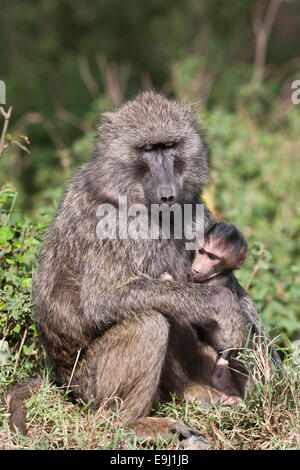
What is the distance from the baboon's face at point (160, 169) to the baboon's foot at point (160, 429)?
3.33 feet

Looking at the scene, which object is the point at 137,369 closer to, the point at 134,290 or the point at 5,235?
the point at 134,290

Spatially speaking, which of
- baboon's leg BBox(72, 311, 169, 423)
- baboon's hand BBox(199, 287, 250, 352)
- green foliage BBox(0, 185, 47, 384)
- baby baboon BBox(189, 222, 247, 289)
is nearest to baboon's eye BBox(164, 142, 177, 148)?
baby baboon BBox(189, 222, 247, 289)

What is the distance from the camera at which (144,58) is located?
11.8 meters

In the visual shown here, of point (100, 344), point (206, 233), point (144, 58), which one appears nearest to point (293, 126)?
point (144, 58)

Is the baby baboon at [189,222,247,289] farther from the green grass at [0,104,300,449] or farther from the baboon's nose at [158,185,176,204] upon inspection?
the green grass at [0,104,300,449]

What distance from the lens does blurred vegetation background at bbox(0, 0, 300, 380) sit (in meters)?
4.58

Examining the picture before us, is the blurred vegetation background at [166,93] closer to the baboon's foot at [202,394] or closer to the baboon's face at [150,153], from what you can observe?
the baboon's face at [150,153]

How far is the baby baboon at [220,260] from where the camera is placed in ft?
12.2

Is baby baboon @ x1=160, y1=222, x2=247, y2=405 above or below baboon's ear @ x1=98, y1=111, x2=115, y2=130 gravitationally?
below

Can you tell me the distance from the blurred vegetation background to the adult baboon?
34cm

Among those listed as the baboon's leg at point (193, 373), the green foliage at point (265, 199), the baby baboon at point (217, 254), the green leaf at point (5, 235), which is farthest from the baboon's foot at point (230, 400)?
the green leaf at point (5, 235)

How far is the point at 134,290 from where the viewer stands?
3498 millimetres
